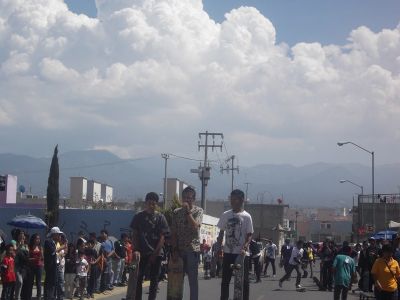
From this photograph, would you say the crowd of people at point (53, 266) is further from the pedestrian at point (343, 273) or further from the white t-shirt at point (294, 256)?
the white t-shirt at point (294, 256)

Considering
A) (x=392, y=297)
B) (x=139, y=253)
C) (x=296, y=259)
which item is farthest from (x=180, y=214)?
(x=296, y=259)

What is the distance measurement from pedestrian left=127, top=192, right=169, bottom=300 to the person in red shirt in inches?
209

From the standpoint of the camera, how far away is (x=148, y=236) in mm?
11852

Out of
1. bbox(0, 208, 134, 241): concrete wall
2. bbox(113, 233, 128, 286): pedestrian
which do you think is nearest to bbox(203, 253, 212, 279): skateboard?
bbox(113, 233, 128, 286): pedestrian

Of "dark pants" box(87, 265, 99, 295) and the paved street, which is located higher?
"dark pants" box(87, 265, 99, 295)

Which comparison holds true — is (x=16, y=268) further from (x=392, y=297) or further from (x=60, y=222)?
(x=60, y=222)

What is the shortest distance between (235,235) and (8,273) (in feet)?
20.7

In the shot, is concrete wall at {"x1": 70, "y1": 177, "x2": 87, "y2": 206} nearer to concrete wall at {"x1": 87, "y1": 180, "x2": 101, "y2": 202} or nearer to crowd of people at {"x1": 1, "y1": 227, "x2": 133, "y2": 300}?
concrete wall at {"x1": 87, "y1": 180, "x2": 101, "y2": 202}

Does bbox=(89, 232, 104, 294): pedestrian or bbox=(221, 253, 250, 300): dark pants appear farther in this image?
bbox=(89, 232, 104, 294): pedestrian

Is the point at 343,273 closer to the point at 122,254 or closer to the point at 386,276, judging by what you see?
the point at 386,276

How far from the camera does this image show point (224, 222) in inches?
493

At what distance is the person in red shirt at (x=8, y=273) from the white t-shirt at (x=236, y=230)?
19.7ft

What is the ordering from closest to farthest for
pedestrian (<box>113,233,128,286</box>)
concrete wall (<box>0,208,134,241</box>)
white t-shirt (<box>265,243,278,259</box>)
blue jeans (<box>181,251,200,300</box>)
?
blue jeans (<box>181,251,200,300</box>) → pedestrian (<box>113,233,128,286</box>) → white t-shirt (<box>265,243,278,259</box>) → concrete wall (<box>0,208,134,241</box>)

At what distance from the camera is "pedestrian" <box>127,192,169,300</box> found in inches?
465
